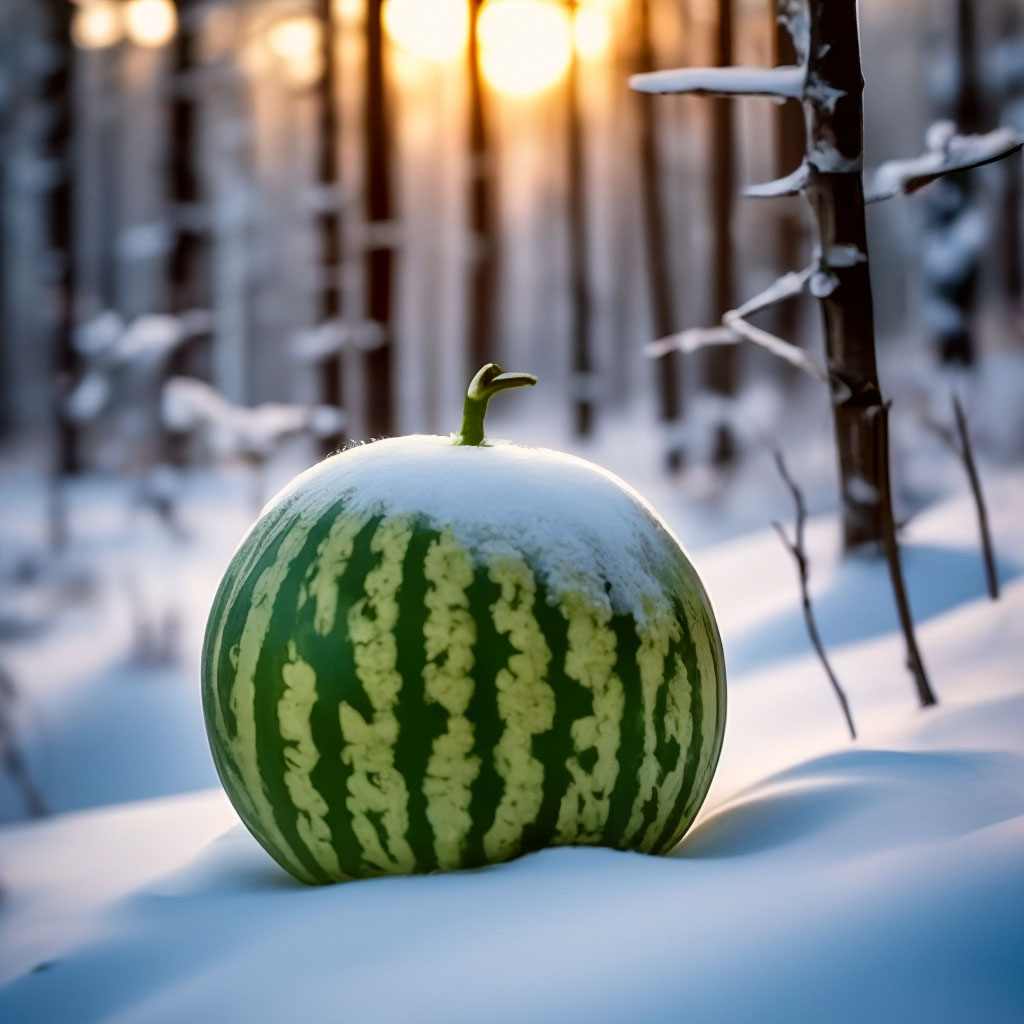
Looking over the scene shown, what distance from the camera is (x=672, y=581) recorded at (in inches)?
75.5

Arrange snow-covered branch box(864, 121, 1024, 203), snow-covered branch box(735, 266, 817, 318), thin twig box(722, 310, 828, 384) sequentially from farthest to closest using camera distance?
thin twig box(722, 310, 828, 384)
snow-covered branch box(735, 266, 817, 318)
snow-covered branch box(864, 121, 1024, 203)

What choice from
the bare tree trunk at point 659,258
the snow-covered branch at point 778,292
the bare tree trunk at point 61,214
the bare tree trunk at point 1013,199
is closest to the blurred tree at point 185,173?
the bare tree trunk at point 61,214

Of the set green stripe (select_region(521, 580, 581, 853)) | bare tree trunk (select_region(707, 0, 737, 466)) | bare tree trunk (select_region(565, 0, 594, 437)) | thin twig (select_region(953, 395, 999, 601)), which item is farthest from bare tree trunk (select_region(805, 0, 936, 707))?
bare tree trunk (select_region(565, 0, 594, 437))

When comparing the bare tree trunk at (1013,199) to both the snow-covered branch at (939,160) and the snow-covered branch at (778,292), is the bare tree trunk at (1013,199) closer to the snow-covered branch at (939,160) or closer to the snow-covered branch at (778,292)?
the snow-covered branch at (939,160)

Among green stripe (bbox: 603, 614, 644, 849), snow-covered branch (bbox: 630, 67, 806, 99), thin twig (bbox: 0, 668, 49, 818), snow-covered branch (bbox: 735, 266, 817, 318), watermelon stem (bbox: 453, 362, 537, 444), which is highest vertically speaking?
snow-covered branch (bbox: 630, 67, 806, 99)

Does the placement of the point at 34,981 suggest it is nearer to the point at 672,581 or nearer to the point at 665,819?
the point at 665,819

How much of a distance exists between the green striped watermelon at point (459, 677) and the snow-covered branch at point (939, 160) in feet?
3.74

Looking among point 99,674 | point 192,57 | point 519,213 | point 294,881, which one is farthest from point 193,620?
point 519,213

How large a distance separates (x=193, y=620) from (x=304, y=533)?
4.44 m

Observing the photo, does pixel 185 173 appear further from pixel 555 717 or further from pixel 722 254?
pixel 555 717

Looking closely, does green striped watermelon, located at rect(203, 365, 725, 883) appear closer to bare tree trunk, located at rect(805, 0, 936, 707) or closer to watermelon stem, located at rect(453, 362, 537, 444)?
watermelon stem, located at rect(453, 362, 537, 444)

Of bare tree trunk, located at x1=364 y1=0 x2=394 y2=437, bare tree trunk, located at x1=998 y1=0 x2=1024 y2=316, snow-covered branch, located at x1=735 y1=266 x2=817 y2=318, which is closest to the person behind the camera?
snow-covered branch, located at x1=735 y1=266 x2=817 y2=318

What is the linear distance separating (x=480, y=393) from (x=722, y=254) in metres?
7.41

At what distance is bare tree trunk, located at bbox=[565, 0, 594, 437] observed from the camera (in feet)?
36.0
